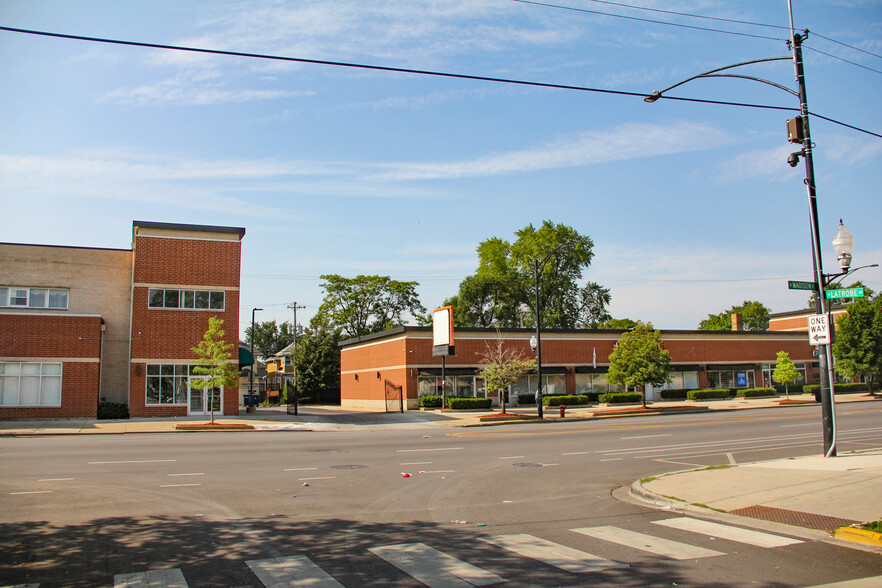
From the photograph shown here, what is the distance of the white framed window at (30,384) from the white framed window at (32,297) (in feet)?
14.2

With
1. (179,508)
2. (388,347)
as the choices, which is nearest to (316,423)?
(388,347)

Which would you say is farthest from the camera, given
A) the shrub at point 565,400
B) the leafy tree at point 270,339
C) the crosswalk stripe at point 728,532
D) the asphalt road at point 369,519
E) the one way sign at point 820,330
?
the leafy tree at point 270,339

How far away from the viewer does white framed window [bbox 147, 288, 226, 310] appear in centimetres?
3638

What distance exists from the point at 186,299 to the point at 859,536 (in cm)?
3503

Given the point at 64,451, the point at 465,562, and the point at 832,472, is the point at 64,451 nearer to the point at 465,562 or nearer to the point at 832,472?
the point at 465,562

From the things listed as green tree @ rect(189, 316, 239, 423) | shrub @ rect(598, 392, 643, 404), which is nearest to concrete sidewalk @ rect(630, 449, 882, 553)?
green tree @ rect(189, 316, 239, 423)

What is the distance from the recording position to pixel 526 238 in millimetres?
76312

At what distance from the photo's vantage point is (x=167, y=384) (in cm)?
3603

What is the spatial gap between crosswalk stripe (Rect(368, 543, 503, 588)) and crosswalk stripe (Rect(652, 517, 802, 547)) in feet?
11.7

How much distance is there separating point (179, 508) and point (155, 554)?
2927 mm

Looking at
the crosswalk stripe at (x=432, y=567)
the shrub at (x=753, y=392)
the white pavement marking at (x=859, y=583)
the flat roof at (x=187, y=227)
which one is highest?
the flat roof at (x=187, y=227)

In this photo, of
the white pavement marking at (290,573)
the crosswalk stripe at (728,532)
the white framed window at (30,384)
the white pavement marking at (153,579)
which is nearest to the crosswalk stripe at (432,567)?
the white pavement marking at (290,573)

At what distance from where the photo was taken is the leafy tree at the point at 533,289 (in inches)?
2899

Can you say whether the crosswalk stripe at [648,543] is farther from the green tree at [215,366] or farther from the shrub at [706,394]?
the shrub at [706,394]
